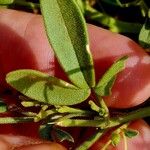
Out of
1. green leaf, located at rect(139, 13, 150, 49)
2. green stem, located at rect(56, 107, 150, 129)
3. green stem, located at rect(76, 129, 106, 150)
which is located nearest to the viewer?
green stem, located at rect(56, 107, 150, 129)

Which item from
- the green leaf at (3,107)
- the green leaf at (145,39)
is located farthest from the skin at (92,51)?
the green leaf at (3,107)

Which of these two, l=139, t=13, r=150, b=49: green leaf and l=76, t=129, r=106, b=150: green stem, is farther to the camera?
l=139, t=13, r=150, b=49: green leaf

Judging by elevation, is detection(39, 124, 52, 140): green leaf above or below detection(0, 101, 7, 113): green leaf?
below

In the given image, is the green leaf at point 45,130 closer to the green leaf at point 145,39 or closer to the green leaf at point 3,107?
the green leaf at point 3,107

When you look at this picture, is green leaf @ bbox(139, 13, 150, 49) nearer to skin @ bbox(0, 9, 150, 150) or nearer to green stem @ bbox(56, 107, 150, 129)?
skin @ bbox(0, 9, 150, 150)

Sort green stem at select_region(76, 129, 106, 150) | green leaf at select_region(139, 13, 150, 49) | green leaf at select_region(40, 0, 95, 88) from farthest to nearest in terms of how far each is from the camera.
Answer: green leaf at select_region(139, 13, 150, 49) < green stem at select_region(76, 129, 106, 150) < green leaf at select_region(40, 0, 95, 88)

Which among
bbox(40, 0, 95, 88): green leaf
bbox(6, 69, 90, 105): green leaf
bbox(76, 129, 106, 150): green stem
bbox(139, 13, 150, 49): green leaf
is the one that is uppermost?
bbox(40, 0, 95, 88): green leaf

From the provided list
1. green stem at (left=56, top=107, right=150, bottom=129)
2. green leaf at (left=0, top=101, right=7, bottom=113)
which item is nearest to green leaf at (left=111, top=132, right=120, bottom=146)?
green stem at (left=56, top=107, right=150, bottom=129)
